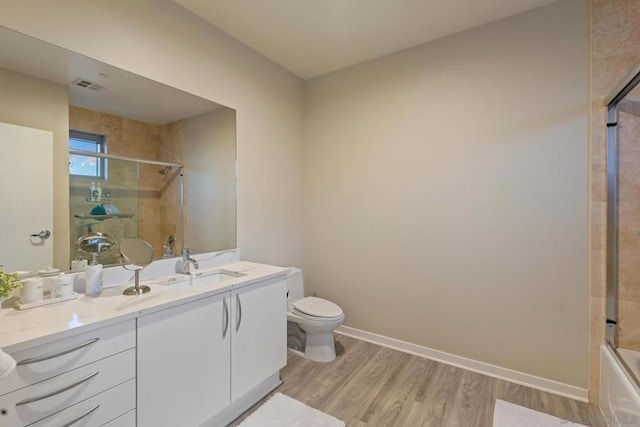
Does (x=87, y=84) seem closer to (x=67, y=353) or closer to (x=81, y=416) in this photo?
(x=67, y=353)

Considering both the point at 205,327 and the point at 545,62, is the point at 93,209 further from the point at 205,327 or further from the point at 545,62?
the point at 545,62

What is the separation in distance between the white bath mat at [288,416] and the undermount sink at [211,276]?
0.84 metres

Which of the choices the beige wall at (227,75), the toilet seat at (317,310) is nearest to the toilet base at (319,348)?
the toilet seat at (317,310)

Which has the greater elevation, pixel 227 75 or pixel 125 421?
pixel 227 75

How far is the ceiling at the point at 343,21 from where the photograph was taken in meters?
1.98

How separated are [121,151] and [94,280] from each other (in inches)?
30.6

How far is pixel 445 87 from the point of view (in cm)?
235

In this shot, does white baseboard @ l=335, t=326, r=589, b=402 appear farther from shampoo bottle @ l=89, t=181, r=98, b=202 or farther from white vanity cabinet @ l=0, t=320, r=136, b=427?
shampoo bottle @ l=89, t=181, r=98, b=202

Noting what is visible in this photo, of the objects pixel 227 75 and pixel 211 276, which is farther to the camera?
pixel 227 75

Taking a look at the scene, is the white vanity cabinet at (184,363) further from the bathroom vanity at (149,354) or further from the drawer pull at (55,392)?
the drawer pull at (55,392)

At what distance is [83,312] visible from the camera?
125cm

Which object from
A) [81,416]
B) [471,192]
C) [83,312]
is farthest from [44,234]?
[471,192]

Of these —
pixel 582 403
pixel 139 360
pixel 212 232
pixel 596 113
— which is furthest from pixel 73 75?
pixel 582 403

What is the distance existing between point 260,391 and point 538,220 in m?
2.23
